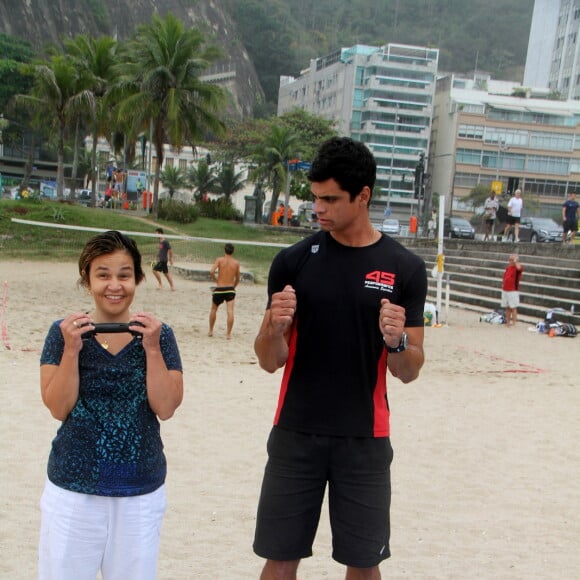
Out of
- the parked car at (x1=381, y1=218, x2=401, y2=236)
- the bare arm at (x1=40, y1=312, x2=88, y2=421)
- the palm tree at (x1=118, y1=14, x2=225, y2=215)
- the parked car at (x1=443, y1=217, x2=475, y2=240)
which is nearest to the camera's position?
the bare arm at (x1=40, y1=312, x2=88, y2=421)

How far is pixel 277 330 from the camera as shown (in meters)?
→ 2.52

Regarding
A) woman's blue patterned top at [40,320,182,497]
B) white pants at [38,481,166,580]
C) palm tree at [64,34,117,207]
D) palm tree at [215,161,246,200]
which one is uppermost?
palm tree at [64,34,117,207]

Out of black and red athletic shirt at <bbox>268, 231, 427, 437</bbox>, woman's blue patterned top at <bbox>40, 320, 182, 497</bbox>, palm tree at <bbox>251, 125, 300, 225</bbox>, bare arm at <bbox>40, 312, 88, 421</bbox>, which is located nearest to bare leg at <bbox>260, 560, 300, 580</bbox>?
black and red athletic shirt at <bbox>268, 231, 427, 437</bbox>

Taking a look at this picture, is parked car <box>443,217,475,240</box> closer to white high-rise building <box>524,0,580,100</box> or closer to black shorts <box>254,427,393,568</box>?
black shorts <box>254,427,393,568</box>

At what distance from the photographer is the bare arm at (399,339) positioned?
2434 mm

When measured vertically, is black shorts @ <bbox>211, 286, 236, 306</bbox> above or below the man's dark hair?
below

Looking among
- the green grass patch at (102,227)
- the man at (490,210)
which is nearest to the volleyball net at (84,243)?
the green grass patch at (102,227)

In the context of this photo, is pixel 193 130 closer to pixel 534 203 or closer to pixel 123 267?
pixel 123 267

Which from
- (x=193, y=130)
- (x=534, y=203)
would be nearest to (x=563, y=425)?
(x=193, y=130)

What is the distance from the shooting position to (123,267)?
2.38m

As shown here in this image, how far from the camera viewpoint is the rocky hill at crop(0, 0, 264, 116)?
80.2 metres

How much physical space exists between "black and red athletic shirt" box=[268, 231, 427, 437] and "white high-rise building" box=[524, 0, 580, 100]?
105717 millimetres

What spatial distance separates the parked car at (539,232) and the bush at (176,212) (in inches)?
596

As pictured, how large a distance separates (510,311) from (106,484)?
48.3ft
